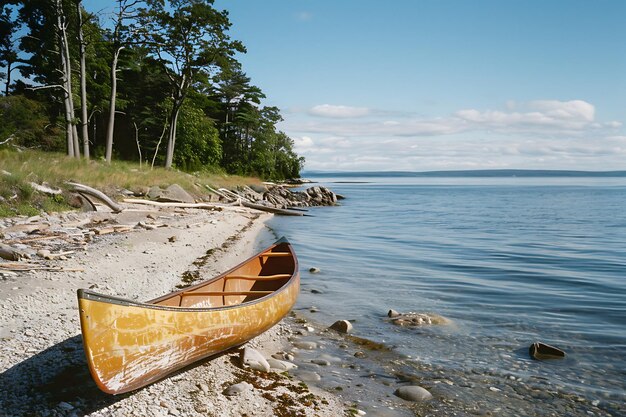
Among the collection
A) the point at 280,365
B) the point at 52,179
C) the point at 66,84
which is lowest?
the point at 280,365

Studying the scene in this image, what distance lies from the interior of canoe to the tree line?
20421mm

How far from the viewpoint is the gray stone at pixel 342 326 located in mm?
8328

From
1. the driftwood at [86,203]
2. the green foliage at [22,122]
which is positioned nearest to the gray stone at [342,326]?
the driftwood at [86,203]

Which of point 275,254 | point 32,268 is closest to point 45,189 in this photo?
point 32,268

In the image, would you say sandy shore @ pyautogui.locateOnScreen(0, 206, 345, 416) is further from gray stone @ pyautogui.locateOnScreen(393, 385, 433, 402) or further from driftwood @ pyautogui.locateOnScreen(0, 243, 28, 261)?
gray stone @ pyautogui.locateOnScreen(393, 385, 433, 402)

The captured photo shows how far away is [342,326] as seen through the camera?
27.6ft

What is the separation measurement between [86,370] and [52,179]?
14097 millimetres

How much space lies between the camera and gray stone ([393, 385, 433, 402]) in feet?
18.8

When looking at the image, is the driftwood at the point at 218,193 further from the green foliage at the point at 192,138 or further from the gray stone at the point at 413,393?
the gray stone at the point at 413,393

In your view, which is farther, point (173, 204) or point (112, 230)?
point (173, 204)

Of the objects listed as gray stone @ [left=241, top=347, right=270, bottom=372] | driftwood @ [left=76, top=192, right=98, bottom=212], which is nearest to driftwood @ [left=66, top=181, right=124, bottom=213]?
driftwood @ [left=76, top=192, right=98, bottom=212]

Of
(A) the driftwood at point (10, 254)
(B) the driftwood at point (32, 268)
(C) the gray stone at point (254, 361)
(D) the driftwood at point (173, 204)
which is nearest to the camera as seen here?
(C) the gray stone at point (254, 361)

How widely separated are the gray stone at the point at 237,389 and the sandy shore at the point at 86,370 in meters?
0.06

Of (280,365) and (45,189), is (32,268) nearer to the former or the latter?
(280,365)
